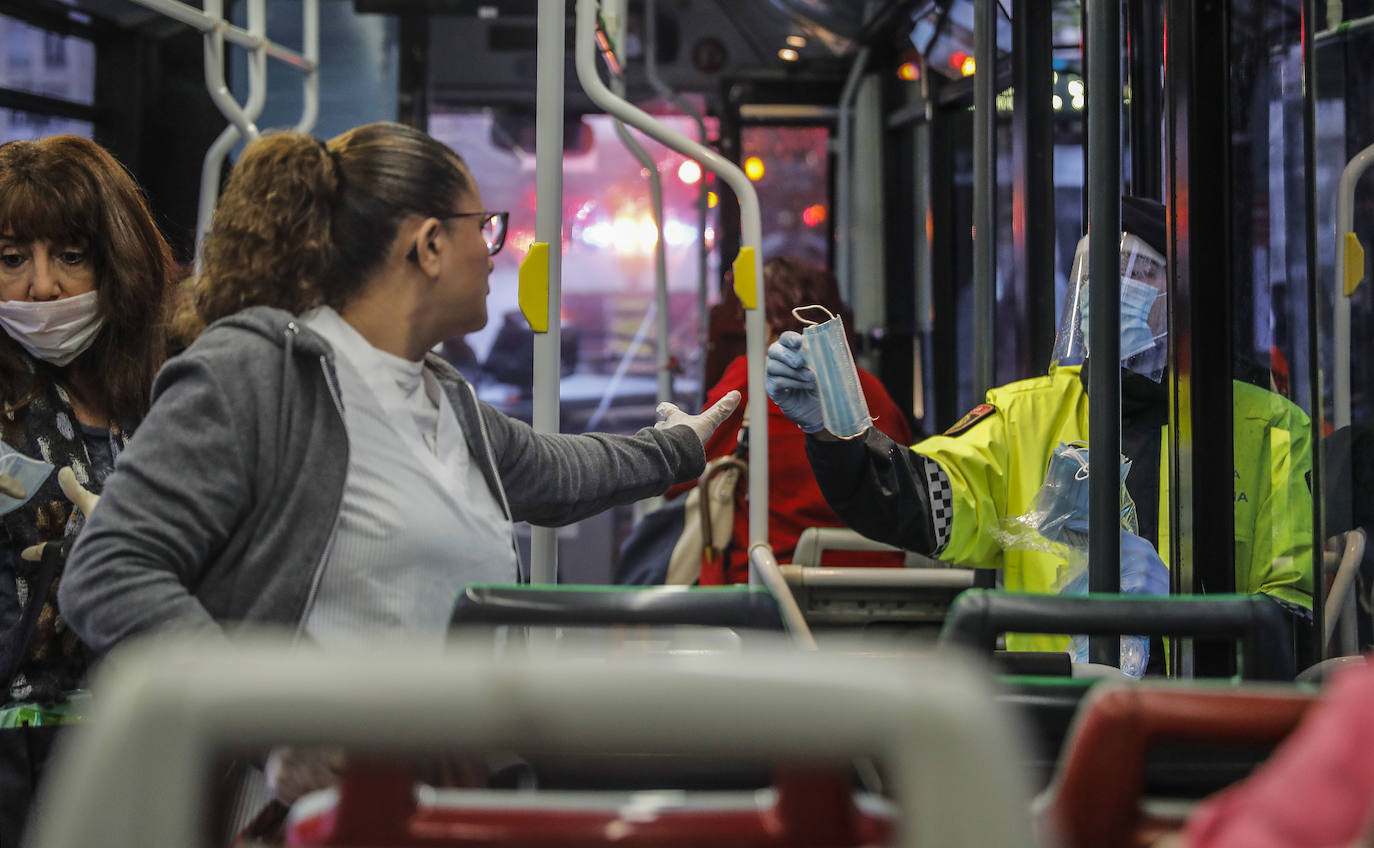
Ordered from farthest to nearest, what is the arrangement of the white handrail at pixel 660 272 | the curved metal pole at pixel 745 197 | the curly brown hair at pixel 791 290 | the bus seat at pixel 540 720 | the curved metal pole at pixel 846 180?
the curved metal pole at pixel 846 180, the white handrail at pixel 660 272, the curly brown hair at pixel 791 290, the curved metal pole at pixel 745 197, the bus seat at pixel 540 720

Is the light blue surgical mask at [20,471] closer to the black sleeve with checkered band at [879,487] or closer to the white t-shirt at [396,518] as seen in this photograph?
the white t-shirt at [396,518]

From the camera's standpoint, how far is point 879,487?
2.16 meters

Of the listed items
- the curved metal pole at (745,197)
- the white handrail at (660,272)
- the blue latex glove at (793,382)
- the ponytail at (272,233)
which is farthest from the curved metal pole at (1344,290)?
the white handrail at (660,272)

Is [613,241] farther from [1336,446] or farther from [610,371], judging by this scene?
[1336,446]

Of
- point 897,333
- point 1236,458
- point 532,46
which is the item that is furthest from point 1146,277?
point 532,46

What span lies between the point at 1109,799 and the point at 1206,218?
4.94ft

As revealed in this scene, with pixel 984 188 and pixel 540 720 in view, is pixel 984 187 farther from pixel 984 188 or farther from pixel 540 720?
pixel 540 720

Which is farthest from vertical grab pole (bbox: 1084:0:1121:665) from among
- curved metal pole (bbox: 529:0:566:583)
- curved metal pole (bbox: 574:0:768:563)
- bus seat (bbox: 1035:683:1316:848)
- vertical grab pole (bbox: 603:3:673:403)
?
vertical grab pole (bbox: 603:3:673:403)

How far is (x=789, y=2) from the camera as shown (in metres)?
5.63

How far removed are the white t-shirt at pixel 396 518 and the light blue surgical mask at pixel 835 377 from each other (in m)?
0.67

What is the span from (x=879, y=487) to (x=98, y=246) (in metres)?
1.36

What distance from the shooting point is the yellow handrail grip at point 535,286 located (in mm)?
2043

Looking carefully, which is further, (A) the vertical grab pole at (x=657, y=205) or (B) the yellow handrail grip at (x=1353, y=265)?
(A) the vertical grab pole at (x=657, y=205)

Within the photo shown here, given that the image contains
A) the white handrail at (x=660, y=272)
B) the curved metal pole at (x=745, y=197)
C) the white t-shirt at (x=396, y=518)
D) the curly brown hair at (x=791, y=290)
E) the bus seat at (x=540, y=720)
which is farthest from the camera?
the white handrail at (x=660, y=272)
